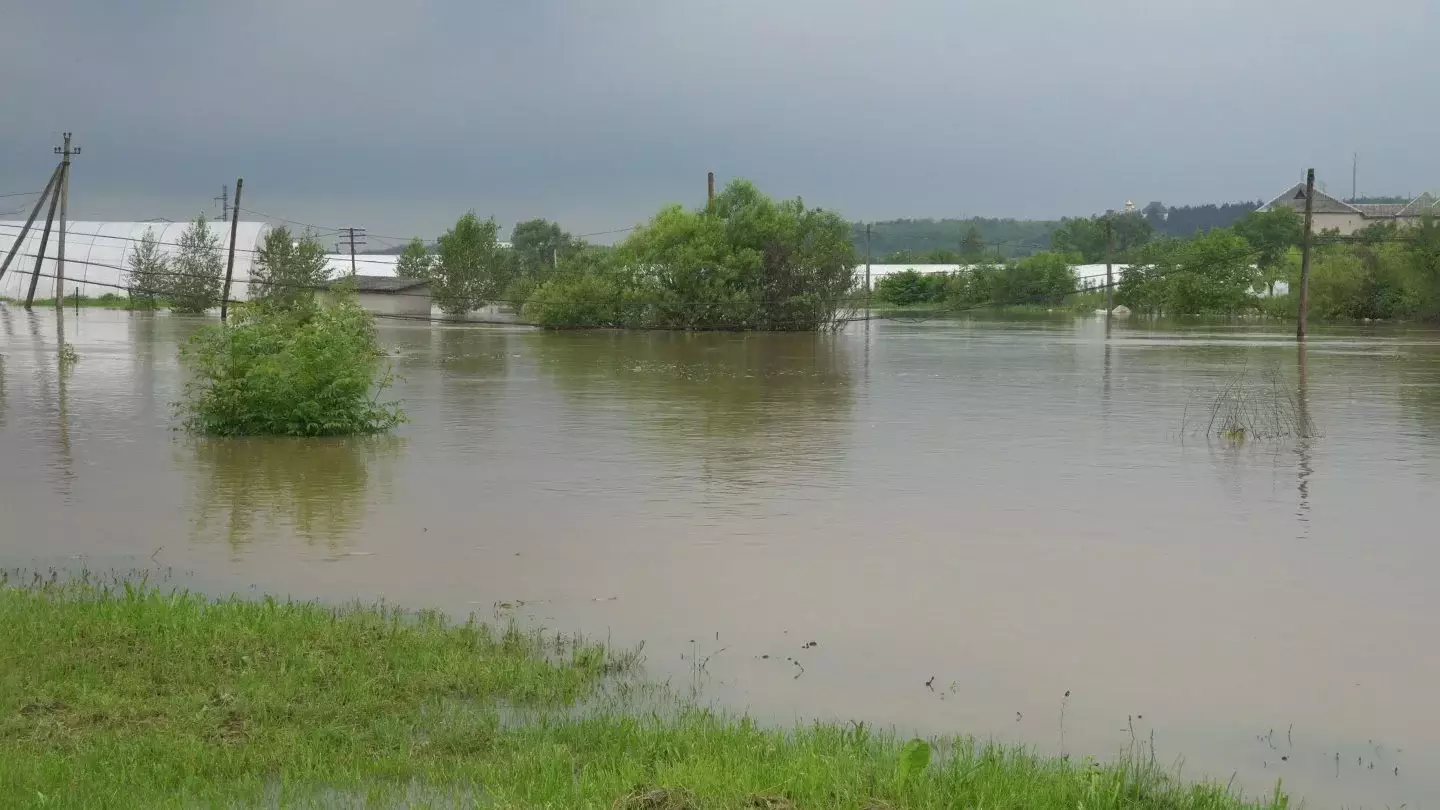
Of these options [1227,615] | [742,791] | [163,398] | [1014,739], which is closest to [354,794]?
[742,791]

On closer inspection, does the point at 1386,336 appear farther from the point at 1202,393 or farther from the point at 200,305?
the point at 200,305

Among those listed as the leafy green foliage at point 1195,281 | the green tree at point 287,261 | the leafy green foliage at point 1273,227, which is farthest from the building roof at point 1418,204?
the green tree at point 287,261

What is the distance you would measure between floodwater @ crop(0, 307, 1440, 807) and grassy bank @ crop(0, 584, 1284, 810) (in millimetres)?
955

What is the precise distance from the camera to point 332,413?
1883cm

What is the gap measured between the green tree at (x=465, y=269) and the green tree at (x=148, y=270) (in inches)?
646

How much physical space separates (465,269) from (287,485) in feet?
217

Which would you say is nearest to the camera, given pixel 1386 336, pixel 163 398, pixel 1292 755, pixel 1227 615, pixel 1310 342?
pixel 1292 755

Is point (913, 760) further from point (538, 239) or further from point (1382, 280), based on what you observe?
point (538, 239)

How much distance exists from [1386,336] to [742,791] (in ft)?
187

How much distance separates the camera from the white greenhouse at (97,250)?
8369cm

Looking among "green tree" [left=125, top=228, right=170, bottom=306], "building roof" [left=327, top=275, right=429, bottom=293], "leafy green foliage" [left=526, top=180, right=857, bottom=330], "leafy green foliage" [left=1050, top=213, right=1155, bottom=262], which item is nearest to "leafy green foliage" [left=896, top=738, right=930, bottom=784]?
"leafy green foliage" [left=526, top=180, right=857, bottom=330]

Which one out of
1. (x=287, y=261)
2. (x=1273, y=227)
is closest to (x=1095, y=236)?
(x=1273, y=227)

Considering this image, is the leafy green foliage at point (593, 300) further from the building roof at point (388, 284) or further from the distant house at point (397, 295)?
the building roof at point (388, 284)

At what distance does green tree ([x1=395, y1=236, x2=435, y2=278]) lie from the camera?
9444 cm
